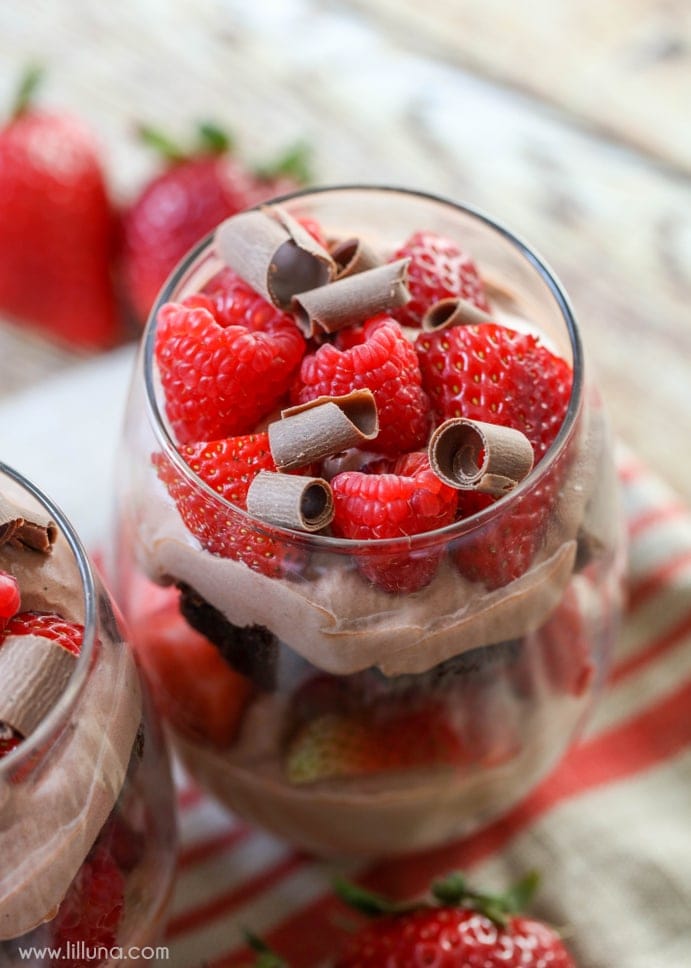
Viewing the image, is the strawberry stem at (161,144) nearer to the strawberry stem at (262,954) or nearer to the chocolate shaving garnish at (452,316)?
the chocolate shaving garnish at (452,316)

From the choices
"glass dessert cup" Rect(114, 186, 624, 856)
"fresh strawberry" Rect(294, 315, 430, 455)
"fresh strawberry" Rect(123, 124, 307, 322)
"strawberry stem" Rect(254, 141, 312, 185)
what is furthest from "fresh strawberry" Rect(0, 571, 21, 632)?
"strawberry stem" Rect(254, 141, 312, 185)

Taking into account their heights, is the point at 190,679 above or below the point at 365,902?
above

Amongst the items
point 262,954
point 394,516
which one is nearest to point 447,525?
point 394,516

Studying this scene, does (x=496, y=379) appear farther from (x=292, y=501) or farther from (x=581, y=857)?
(x=581, y=857)

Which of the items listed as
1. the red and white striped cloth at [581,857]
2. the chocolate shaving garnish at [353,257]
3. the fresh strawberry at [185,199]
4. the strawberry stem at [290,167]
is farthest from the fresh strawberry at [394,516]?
the strawberry stem at [290,167]

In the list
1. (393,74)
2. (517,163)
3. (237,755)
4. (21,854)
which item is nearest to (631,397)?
(517,163)

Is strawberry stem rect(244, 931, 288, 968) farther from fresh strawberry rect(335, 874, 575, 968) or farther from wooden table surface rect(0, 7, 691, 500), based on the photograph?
wooden table surface rect(0, 7, 691, 500)

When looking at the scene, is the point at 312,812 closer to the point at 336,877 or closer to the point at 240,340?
the point at 336,877
